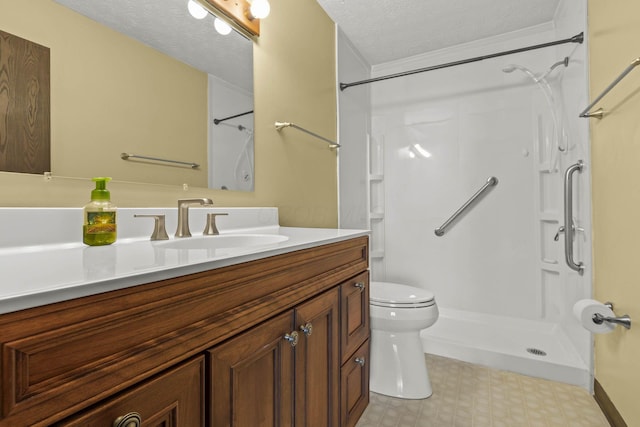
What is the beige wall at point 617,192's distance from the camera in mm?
1140

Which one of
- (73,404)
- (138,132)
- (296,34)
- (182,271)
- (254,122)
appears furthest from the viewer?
(296,34)

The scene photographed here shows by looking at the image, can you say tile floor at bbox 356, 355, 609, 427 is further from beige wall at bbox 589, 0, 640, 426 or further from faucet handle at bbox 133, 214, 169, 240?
faucet handle at bbox 133, 214, 169, 240

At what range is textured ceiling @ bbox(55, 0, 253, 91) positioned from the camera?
94 cm

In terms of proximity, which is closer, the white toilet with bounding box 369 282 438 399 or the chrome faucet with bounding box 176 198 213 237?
the chrome faucet with bounding box 176 198 213 237

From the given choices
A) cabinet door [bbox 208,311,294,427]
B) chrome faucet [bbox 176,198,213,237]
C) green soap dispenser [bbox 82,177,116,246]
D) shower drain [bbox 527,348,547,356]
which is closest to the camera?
cabinet door [bbox 208,311,294,427]

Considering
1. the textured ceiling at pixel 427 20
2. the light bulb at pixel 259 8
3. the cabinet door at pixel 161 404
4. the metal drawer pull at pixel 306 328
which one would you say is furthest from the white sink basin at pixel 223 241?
the textured ceiling at pixel 427 20

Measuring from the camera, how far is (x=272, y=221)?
1.54m

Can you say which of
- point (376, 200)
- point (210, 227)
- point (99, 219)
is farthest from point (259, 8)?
point (376, 200)

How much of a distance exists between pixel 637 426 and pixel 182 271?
1596 mm

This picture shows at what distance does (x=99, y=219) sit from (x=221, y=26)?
3.16 feet

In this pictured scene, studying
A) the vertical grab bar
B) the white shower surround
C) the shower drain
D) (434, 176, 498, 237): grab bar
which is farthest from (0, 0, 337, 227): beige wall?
the shower drain

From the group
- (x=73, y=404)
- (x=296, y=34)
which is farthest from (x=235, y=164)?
(x=73, y=404)

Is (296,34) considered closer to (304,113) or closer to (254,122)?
(304,113)

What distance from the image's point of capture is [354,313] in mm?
1215
